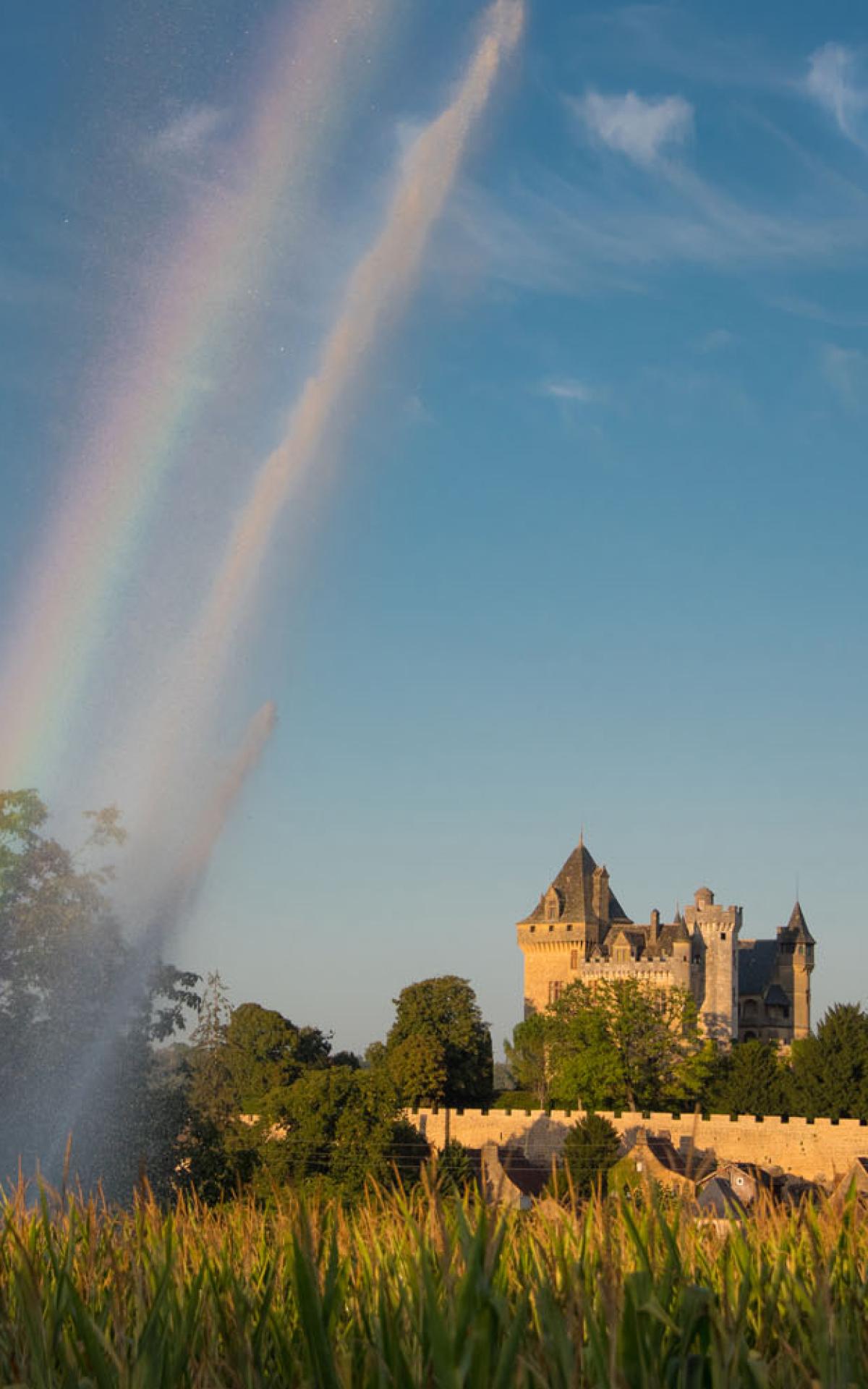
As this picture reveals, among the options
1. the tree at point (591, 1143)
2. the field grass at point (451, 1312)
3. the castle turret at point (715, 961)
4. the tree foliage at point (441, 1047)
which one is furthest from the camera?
the castle turret at point (715, 961)

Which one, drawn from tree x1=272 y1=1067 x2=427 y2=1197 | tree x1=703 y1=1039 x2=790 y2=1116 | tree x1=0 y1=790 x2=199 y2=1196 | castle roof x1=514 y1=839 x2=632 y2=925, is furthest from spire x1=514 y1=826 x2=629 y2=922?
tree x1=0 y1=790 x2=199 y2=1196

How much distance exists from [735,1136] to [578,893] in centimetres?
5056

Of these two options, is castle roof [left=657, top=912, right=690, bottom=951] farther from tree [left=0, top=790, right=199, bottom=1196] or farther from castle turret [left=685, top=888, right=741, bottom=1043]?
tree [left=0, top=790, right=199, bottom=1196]

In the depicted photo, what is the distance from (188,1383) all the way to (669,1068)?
83231mm

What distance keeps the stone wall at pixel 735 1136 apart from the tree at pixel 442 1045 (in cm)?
945

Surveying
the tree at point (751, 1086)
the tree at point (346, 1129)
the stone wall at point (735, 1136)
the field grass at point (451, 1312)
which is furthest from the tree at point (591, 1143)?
the field grass at point (451, 1312)

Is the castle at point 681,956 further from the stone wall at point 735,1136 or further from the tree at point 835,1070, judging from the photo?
the stone wall at point 735,1136

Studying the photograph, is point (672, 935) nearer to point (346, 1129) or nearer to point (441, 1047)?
point (441, 1047)

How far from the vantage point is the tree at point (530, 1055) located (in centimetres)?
9356

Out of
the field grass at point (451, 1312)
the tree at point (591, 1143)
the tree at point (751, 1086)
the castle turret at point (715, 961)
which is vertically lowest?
the field grass at point (451, 1312)

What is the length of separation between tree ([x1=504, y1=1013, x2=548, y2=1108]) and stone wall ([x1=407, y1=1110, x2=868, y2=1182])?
15468 millimetres

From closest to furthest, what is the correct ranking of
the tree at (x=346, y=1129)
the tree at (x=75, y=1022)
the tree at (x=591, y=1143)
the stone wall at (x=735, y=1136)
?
the tree at (x=75, y=1022) < the tree at (x=591, y=1143) < the tree at (x=346, y=1129) < the stone wall at (x=735, y=1136)

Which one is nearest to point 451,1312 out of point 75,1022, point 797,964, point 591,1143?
point 75,1022

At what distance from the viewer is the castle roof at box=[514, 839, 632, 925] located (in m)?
118
